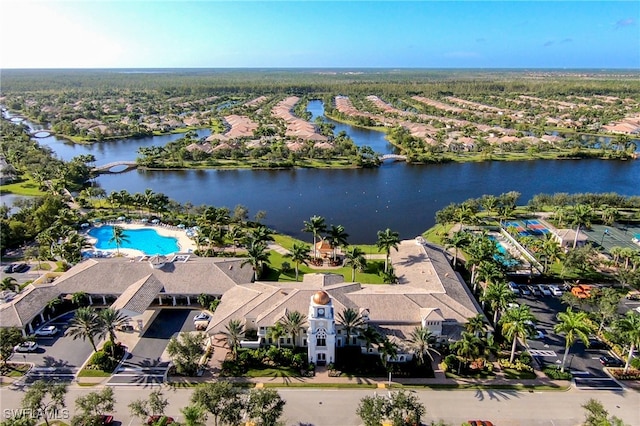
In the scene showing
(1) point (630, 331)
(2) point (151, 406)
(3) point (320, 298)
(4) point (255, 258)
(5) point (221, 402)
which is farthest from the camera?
(4) point (255, 258)

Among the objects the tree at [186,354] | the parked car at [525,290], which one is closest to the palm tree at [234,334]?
the tree at [186,354]

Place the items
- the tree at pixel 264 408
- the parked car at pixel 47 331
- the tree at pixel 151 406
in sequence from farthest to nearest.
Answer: the parked car at pixel 47 331
the tree at pixel 151 406
the tree at pixel 264 408

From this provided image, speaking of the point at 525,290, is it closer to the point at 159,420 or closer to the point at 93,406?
the point at 159,420

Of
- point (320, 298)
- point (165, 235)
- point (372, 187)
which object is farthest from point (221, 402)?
point (372, 187)

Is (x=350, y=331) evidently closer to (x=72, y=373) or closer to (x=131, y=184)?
(x=72, y=373)

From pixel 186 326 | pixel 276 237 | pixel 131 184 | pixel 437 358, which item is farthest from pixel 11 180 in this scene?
pixel 437 358

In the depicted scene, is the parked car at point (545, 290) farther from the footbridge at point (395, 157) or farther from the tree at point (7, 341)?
the footbridge at point (395, 157)

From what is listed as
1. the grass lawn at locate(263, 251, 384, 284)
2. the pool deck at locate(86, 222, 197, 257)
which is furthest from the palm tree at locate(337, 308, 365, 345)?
the pool deck at locate(86, 222, 197, 257)
